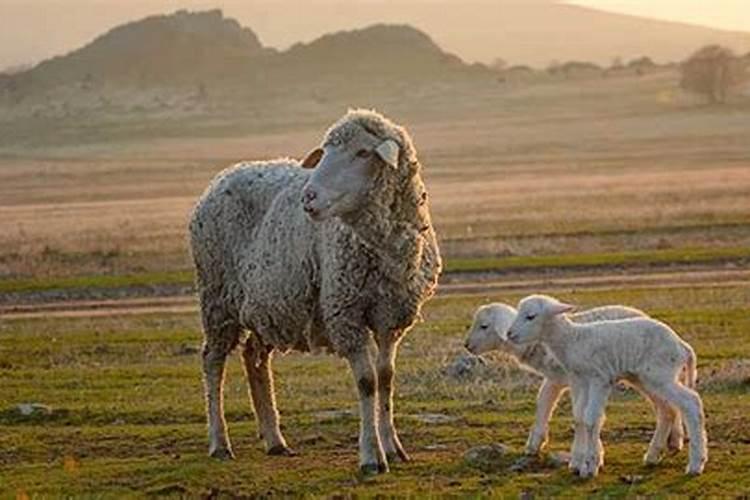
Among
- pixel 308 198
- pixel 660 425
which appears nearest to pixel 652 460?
pixel 660 425

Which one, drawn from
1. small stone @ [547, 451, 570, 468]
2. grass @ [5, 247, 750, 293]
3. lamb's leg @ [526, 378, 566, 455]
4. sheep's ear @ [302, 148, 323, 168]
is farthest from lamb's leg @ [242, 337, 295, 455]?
grass @ [5, 247, 750, 293]

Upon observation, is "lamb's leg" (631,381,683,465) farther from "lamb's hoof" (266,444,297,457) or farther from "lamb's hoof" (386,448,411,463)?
"lamb's hoof" (266,444,297,457)

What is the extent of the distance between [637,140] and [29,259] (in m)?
77.7

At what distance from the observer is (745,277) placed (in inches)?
1640

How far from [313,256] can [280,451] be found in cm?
247

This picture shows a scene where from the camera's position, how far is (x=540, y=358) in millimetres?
16969

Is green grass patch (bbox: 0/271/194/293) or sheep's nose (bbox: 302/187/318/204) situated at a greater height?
sheep's nose (bbox: 302/187/318/204)

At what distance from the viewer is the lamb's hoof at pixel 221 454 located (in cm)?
1813

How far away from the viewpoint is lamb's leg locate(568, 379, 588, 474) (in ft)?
51.4

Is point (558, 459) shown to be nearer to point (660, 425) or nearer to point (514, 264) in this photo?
point (660, 425)

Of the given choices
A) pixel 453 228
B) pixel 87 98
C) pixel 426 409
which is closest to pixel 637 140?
pixel 453 228

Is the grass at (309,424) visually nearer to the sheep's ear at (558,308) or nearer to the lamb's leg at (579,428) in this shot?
the lamb's leg at (579,428)

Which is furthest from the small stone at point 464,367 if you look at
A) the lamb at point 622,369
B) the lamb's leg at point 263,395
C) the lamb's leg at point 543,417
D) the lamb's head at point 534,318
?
the lamb at point 622,369

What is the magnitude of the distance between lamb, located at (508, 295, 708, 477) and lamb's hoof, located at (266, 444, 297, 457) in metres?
3.64
